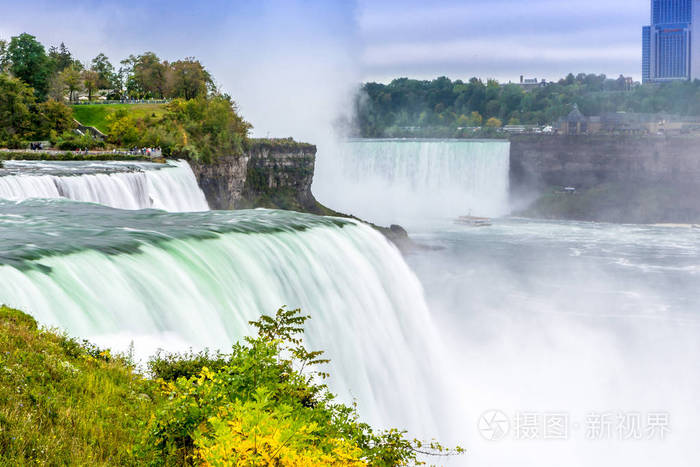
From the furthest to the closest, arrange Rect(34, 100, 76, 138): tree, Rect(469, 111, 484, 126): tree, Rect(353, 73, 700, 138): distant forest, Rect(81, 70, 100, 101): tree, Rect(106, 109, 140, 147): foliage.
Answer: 1. Rect(469, 111, 484, 126): tree
2. Rect(353, 73, 700, 138): distant forest
3. Rect(81, 70, 100, 101): tree
4. Rect(34, 100, 76, 138): tree
5. Rect(106, 109, 140, 147): foliage

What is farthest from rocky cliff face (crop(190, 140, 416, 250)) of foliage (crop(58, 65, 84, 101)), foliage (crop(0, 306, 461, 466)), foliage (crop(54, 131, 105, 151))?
foliage (crop(0, 306, 461, 466))

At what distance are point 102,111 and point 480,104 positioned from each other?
322ft

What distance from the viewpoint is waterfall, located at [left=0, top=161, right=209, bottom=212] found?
28719 millimetres

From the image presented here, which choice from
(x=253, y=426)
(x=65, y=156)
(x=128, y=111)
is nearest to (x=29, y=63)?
(x=128, y=111)

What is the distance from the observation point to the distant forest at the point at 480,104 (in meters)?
139

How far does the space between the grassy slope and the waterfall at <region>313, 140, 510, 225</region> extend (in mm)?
77062

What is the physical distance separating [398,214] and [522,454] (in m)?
63.6

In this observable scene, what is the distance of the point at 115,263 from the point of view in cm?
1445

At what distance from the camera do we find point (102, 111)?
74562 millimetres

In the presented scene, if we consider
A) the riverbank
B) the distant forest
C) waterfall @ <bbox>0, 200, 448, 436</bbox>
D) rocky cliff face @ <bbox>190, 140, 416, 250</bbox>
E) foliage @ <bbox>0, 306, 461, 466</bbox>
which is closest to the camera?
foliage @ <bbox>0, 306, 461, 466</bbox>

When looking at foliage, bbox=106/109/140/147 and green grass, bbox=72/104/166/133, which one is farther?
green grass, bbox=72/104/166/133

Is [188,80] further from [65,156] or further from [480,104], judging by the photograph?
[480,104]

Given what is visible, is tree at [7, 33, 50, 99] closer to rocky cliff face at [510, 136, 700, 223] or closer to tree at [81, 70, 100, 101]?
tree at [81, 70, 100, 101]

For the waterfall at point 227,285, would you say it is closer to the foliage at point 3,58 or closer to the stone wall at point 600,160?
the foliage at point 3,58
